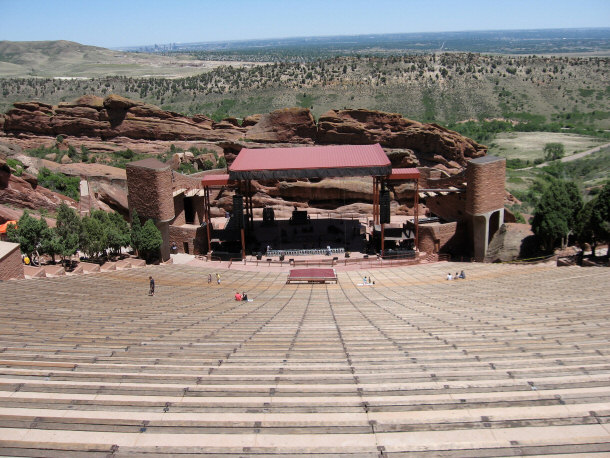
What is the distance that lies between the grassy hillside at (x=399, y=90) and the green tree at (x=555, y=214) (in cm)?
6023

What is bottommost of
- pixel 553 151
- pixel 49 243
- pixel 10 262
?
pixel 553 151

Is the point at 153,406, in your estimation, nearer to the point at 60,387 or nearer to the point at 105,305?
the point at 60,387

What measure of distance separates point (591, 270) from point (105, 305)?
70.2ft

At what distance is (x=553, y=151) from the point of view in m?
72.3

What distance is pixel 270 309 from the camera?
1727 centimetres

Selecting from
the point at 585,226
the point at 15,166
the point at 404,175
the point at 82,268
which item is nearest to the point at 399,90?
the point at 404,175

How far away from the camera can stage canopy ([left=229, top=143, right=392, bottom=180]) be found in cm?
2961

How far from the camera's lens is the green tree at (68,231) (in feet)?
80.5

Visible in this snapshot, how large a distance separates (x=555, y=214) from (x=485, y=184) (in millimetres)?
4337

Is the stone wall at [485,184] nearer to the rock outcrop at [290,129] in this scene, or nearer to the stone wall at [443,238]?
the stone wall at [443,238]

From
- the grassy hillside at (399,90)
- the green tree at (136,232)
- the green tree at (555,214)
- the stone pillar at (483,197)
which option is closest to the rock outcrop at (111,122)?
the green tree at (136,232)

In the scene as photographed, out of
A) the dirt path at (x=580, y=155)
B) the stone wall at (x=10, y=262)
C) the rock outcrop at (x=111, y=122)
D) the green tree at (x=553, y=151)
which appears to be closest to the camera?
the stone wall at (x=10, y=262)

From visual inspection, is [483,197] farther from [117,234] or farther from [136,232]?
[117,234]

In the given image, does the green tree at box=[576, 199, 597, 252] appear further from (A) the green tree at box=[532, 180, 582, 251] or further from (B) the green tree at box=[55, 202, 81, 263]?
(B) the green tree at box=[55, 202, 81, 263]
